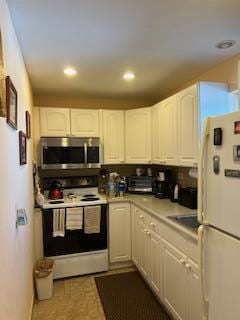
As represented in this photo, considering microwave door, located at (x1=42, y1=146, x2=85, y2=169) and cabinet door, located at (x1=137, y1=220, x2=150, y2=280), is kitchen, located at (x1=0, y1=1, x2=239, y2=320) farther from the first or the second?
microwave door, located at (x1=42, y1=146, x2=85, y2=169)

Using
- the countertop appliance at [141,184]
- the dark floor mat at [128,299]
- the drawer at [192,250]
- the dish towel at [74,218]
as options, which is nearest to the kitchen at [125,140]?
the drawer at [192,250]

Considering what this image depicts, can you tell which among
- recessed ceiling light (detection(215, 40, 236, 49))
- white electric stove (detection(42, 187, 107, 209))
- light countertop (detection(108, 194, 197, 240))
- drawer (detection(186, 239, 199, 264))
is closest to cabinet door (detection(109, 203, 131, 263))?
light countertop (detection(108, 194, 197, 240))

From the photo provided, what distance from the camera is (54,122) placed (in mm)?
3332

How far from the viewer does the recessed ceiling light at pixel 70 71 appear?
2.56 metres

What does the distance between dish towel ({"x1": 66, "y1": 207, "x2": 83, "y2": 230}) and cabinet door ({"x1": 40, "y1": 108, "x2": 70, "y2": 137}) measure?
3.46ft

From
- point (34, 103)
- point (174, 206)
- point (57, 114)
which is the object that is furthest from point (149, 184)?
point (34, 103)

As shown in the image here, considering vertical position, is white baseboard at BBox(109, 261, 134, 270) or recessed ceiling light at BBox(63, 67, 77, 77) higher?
recessed ceiling light at BBox(63, 67, 77, 77)

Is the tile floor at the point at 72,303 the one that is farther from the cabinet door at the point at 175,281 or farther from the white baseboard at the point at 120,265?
the cabinet door at the point at 175,281

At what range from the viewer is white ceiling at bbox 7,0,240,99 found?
1.50 m

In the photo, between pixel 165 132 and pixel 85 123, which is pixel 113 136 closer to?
pixel 85 123

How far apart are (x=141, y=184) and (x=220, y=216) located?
2.26 metres

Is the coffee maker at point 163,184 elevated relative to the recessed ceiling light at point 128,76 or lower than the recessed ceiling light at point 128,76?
lower

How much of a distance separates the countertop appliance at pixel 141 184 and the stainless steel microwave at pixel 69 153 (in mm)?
596

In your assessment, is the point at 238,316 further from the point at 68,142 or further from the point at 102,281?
the point at 68,142
